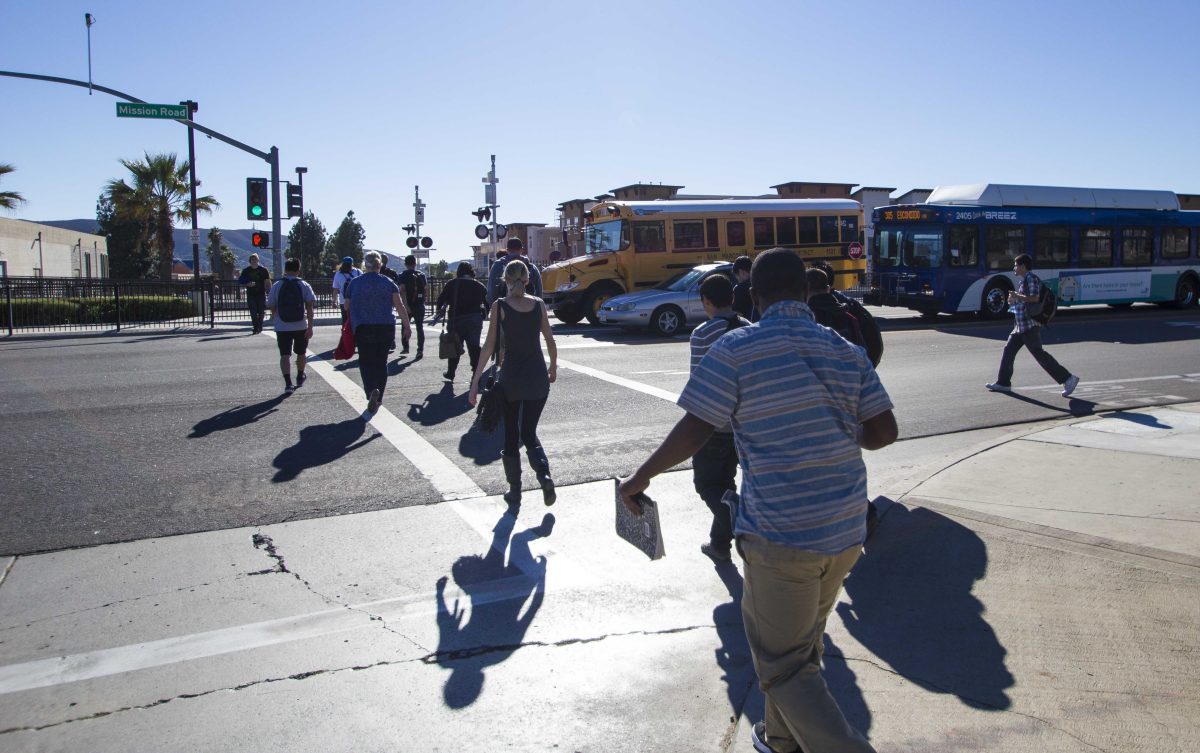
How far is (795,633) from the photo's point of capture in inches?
107

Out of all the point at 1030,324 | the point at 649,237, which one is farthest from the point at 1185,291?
the point at 1030,324

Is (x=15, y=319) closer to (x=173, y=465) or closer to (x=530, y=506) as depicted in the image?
(x=173, y=465)

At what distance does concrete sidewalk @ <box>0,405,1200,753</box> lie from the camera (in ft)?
11.2

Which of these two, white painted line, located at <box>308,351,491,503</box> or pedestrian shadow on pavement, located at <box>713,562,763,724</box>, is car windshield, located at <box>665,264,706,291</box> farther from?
pedestrian shadow on pavement, located at <box>713,562,763,724</box>

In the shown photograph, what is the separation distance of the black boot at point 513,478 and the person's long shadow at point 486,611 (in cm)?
58

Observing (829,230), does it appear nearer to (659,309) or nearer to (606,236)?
(606,236)

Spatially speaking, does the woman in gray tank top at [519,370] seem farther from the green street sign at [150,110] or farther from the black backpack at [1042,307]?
the green street sign at [150,110]

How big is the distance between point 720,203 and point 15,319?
54.8ft

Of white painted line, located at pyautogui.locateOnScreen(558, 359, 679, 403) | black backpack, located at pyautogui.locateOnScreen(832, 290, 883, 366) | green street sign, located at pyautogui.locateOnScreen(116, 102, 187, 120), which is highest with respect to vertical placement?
green street sign, located at pyautogui.locateOnScreen(116, 102, 187, 120)

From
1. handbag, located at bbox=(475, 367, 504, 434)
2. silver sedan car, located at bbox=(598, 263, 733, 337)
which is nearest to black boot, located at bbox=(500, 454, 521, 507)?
handbag, located at bbox=(475, 367, 504, 434)

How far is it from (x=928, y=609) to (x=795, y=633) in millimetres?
2021

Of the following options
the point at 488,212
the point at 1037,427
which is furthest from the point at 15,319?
the point at 1037,427

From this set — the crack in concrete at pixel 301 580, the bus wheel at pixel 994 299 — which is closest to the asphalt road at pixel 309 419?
the crack in concrete at pixel 301 580

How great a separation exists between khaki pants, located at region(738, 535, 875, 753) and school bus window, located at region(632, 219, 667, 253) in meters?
18.6
